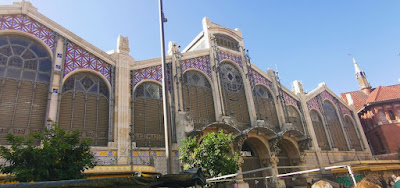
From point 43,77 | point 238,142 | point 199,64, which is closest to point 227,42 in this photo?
point 199,64

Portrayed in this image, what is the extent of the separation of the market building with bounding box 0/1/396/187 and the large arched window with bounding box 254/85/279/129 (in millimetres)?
108

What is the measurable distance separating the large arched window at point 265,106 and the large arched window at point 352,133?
1147 centimetres

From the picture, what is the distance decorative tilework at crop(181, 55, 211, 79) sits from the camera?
2067 cm

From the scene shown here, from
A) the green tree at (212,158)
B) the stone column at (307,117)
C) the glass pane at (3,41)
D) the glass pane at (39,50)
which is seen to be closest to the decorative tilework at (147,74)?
the glass pane at (39,50)

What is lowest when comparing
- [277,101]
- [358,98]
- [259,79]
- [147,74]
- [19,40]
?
[277,101]

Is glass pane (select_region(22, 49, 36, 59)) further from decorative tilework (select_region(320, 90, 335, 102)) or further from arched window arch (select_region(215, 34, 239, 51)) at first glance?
decorative tilework (select_region(320, 90, 335, 102))

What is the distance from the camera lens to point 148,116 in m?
17.1

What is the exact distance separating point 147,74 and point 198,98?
14.2ft

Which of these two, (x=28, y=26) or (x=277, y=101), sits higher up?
(x=28, y=26)

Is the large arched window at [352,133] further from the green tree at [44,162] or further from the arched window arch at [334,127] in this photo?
the green tree at [44,162]

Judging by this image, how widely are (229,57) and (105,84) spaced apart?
462 inches

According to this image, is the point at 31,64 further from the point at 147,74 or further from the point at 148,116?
the point at 148,116

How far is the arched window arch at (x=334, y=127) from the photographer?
1102 inches

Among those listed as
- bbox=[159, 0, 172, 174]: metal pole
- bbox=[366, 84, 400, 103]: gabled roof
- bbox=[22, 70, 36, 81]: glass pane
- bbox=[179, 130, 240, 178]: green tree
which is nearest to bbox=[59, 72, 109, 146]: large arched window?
bbox=[22, 70, 36, 81]: glass pane
